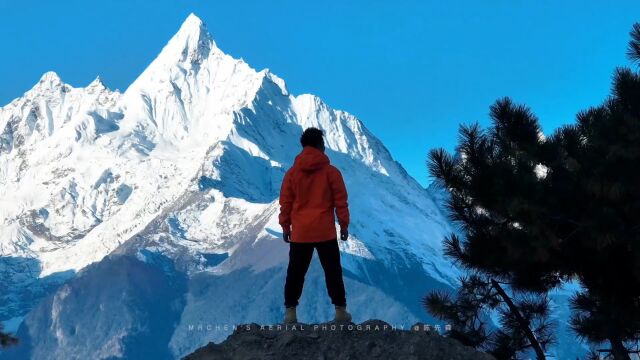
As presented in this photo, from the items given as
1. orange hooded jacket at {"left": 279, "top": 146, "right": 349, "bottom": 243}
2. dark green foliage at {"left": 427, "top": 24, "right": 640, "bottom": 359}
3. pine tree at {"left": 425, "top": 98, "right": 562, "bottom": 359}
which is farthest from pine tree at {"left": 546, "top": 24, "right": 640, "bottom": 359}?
orange hooded jacket at {"left": 279, "top": 146, "right": 349, "bottom": 243}

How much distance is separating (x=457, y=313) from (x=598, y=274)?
2.89 meters

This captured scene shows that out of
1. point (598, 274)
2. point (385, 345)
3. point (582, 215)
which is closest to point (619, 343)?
point (598, 274)

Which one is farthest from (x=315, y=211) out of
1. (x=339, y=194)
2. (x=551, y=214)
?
(x=551, y=214)

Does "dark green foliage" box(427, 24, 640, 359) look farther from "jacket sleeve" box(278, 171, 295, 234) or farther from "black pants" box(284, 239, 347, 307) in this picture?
"jacket sleeve" box(278, 171, 295, 234)

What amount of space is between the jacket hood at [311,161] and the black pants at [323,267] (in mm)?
1154

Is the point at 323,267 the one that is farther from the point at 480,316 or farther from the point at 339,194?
the point at 480,316

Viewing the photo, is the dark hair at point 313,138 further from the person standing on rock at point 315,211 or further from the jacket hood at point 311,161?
the jacket hood at point 311,161

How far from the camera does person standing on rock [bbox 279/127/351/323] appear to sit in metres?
17.2

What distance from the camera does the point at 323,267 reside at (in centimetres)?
1762

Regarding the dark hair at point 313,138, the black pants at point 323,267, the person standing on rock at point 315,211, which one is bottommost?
the black pants at point 323,267

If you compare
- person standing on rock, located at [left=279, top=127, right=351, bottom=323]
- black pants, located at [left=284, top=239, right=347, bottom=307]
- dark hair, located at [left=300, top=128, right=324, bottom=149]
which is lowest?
black pants, located at [left=284, top=239, right=347, bottom=307]

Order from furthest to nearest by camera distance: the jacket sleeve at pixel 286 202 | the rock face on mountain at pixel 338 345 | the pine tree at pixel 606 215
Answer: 1. the pine tree at pixel 606 215
2. the jacket sleeve at pixel 286 202
3. the rock face on mountain at pixel 338 345

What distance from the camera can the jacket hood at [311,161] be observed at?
56.3ft

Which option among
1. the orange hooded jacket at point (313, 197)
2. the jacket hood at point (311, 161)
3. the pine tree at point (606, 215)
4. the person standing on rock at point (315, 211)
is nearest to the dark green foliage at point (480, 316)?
the pine tree at point (606, 215)
